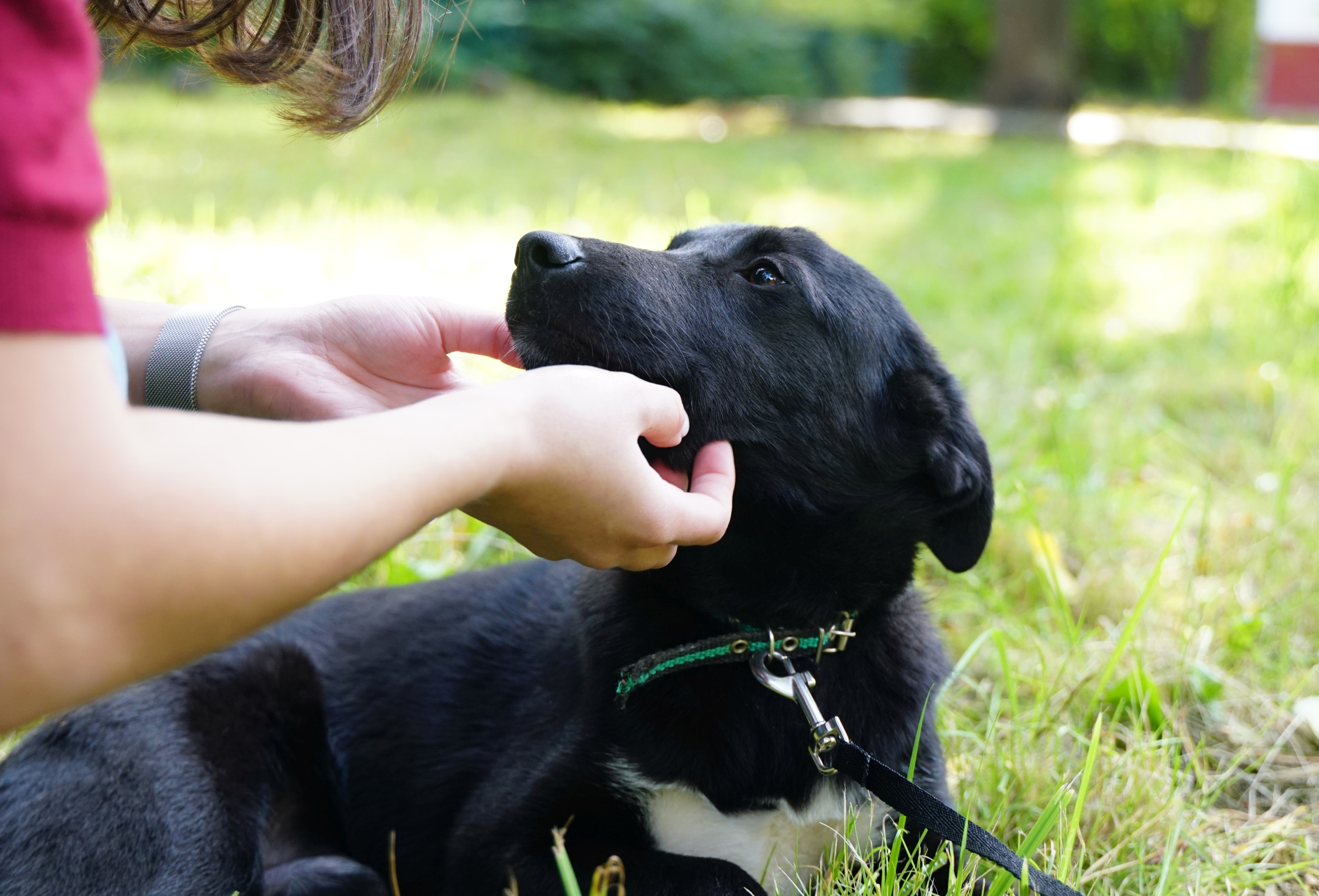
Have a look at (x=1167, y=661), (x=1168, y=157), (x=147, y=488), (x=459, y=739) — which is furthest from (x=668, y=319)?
(x=1168, y=157)

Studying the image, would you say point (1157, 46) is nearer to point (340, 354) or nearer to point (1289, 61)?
point (1289, 61)

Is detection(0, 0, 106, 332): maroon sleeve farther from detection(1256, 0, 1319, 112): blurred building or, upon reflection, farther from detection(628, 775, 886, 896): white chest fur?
detection(1256, 0, 1319, 112): blurred building

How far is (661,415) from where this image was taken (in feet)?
4.55

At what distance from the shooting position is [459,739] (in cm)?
206

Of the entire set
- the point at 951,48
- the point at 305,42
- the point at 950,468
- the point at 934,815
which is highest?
the point at 951,48

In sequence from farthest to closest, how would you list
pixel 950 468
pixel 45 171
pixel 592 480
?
1. pixel 950 468
2. pixel 592 480
3. pixel 45 171

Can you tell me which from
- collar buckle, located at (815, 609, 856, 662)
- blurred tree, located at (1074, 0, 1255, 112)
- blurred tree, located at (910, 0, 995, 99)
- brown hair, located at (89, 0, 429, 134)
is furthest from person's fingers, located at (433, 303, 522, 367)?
blurred tree, located at (1074, 0, 1255, 112)

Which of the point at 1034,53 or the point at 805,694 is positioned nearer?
the point at 805,694

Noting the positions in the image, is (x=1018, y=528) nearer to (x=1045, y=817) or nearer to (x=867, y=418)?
(x=867, y=418)

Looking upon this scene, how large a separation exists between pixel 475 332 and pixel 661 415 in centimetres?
56

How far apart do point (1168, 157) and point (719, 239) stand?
35.4 feet

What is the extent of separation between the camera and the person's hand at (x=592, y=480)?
1180 millimetres

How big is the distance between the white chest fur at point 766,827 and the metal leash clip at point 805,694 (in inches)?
2.9

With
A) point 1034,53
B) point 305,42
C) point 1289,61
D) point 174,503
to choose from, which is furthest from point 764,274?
point 1289,61
